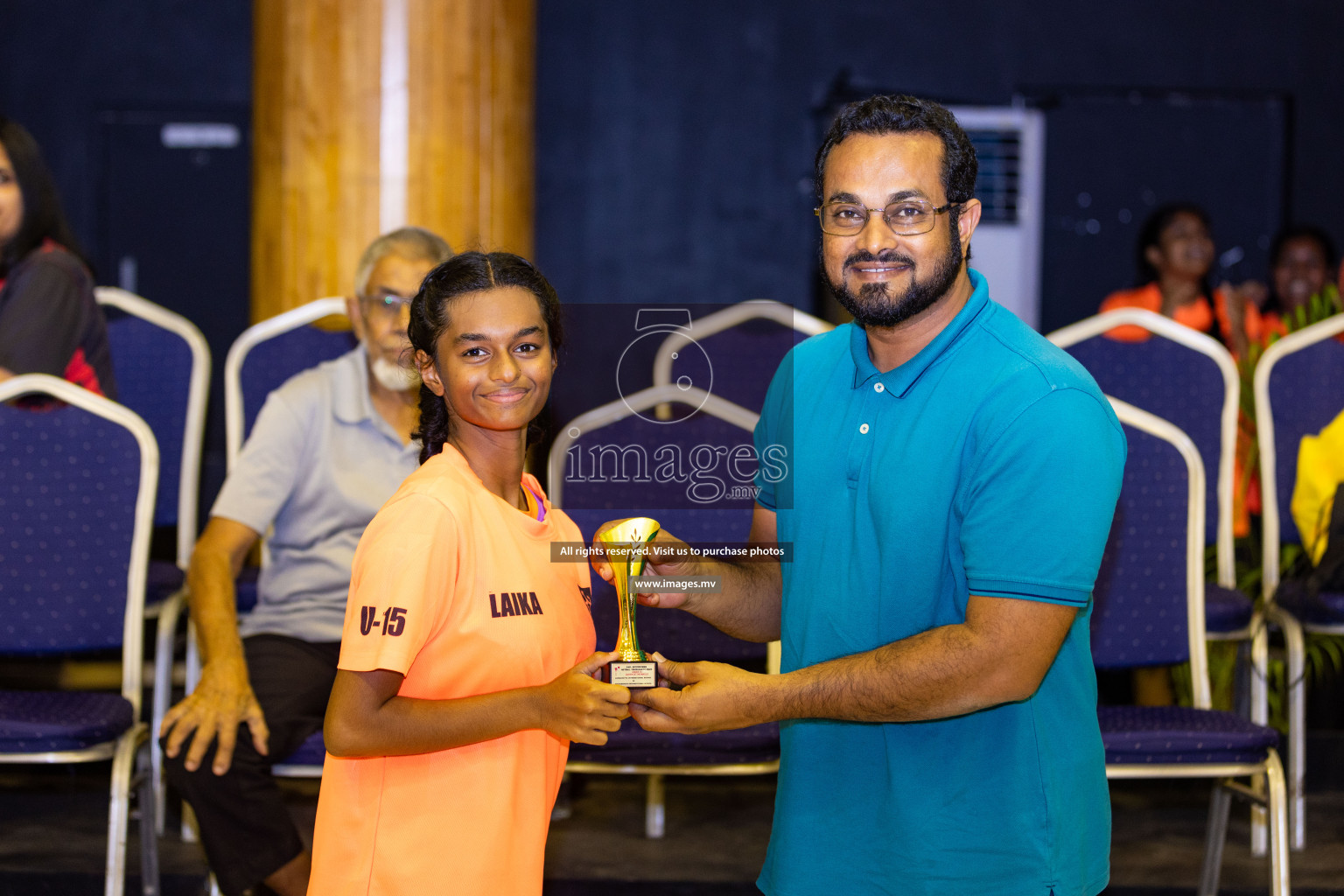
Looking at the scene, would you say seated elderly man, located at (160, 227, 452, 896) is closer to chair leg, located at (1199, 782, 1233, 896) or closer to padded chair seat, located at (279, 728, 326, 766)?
padded chair seat, located at (279, 728, 326, 766)

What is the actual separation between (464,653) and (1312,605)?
2.09 metres

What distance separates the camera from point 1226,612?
8.48 feet

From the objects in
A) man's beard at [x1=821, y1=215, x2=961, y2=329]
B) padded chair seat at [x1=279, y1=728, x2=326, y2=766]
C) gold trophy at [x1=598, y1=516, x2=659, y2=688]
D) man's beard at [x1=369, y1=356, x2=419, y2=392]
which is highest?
man's beard at [x1=821, y1=215, x2=961, y2=329]

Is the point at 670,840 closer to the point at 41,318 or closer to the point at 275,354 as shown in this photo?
the point at 275,354

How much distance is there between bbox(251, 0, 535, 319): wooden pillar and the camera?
4055 millimetres

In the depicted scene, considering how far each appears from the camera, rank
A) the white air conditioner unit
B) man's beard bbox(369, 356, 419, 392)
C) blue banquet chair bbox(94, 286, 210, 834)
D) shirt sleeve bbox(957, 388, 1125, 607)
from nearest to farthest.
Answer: shirt sleeve bbox(957, 388, 1125, 607)
man's beard bbox(369, 356, 419, 392)
blue banquet chair bbox(94, 286, 210, 834)
the white air conditioner unit

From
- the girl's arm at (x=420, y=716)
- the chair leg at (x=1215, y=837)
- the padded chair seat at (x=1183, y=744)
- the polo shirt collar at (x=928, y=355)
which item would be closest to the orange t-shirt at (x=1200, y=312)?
the chair leg at (x=1215, y=837)

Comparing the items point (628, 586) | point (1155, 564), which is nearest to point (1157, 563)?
point (1155, 564)

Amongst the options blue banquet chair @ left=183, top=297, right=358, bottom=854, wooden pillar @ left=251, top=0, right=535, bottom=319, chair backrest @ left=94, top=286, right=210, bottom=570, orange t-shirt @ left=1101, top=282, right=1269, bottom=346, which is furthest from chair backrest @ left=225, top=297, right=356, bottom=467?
orange t-shirt @ left=1101, top=282, right=1269, bottom=346

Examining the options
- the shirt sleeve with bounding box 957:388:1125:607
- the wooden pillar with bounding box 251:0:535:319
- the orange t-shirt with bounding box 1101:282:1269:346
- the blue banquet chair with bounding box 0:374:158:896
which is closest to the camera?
the shirt sleeve with bounding box 957:388:1125:607

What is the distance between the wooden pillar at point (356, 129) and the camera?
4.05 metres

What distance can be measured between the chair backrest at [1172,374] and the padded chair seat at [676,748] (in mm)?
1196

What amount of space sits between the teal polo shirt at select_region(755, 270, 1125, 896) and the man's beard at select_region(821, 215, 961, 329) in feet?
0.17

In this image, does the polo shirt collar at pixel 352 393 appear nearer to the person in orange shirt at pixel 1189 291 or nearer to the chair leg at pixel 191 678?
the chair leg at pixel 191 678
